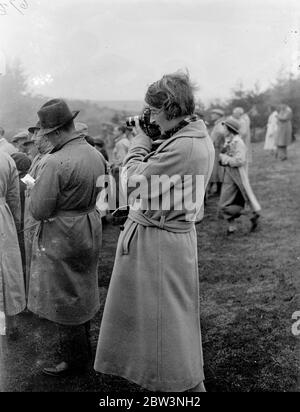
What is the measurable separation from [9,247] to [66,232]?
87 cm

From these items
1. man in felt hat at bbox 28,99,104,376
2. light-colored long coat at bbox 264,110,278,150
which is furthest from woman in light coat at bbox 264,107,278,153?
man in felt hat at bbox 28,99,104,376

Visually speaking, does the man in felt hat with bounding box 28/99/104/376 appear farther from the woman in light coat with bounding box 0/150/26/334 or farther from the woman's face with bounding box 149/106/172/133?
the woman's face with bounding box 149/106/172/133

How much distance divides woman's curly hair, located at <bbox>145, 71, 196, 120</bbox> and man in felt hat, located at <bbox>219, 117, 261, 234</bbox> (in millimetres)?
4922

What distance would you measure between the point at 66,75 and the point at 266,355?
2.82 m

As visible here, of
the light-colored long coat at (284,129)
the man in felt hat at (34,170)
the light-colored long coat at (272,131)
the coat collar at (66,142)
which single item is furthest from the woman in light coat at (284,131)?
the coat collar at (66,142)

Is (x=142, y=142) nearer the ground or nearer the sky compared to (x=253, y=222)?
nearer the sky

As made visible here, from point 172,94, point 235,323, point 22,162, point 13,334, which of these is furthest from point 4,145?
point 235,323

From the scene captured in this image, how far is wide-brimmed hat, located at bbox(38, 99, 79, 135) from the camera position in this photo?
10.8 feet

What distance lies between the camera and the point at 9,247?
3.98 metres

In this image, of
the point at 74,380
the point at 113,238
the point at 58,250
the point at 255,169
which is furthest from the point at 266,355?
the point at 255,169

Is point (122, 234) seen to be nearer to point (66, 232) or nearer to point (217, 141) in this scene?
point (66, 232)

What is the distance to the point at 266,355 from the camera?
380 cm

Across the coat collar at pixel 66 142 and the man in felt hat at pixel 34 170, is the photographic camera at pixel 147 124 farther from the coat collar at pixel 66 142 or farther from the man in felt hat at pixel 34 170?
the man in felt hat at pixel 34 170

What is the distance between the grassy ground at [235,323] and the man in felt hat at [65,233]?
0.27 metres
